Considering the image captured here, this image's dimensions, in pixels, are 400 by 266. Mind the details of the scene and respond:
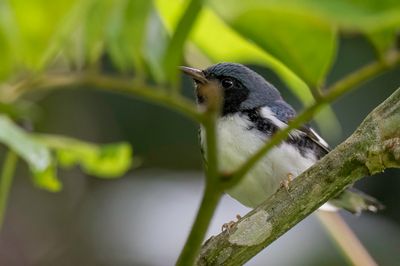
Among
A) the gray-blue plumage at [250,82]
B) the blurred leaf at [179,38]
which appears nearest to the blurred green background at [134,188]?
the gray-blue plumage at [250,82]

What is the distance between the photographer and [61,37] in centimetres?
141

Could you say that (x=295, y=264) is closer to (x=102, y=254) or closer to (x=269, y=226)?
(x=102, y=254)

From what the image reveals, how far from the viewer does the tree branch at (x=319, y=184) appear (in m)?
1.05

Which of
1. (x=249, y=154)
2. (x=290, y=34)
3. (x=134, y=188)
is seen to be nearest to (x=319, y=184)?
(x=290, y=34)

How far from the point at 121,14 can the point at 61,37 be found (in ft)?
0.63

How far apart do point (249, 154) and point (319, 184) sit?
110 centimetres

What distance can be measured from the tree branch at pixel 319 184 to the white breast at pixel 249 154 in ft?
3.28

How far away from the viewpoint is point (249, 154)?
219 cm

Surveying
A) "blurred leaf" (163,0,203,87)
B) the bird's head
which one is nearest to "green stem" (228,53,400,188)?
"blurred leaf" (163,0,203,87)

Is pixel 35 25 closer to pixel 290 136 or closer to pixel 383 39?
pixel 383 39

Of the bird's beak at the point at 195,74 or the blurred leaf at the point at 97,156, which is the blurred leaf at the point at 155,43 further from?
the bird's beak at the point at 195,74

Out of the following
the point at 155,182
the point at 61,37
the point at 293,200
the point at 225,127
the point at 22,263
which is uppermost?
the point at 155,182

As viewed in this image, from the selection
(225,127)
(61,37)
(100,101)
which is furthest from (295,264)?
(61,37)

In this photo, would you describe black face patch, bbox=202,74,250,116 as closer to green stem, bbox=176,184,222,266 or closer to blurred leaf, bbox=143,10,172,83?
blurred leaf, bbox=143,10,172,83
